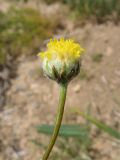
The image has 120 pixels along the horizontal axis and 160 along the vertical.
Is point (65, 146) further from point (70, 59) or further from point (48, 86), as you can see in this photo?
point (70, 59)

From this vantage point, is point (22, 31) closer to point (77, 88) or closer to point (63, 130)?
point (77, 88)

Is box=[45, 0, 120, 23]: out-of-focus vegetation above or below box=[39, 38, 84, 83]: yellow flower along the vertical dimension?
above

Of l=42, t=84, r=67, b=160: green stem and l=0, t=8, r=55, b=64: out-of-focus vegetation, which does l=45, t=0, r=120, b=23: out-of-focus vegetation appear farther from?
l=42, t=84, r=67, b=160: green stem

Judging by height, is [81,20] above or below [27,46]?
above

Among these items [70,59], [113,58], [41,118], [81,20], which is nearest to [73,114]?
[41,118]

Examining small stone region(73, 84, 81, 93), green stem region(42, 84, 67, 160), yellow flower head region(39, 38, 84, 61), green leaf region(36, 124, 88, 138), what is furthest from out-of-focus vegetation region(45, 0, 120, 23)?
green stem region(42, 84, 67, 160)

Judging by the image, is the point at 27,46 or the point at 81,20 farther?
the point at 81,20

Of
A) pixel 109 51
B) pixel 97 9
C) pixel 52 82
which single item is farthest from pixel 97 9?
pixel 52 82
